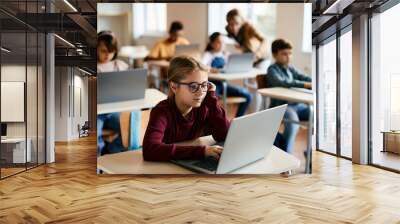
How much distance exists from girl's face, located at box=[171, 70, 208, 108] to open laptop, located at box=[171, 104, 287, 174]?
515 millimetres

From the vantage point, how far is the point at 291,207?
12.7 feet

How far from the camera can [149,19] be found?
5242 millimetres

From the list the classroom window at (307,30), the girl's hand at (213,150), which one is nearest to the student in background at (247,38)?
the classroom window at (307,30)

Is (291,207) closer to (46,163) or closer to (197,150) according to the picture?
(197,150)

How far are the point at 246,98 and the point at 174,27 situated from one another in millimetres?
1242

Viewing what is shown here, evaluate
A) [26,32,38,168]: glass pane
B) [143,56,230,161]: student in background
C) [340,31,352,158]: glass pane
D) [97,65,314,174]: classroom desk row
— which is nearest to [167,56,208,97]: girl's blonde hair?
[143,56,230,161]: student in background

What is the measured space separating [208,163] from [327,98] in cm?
392


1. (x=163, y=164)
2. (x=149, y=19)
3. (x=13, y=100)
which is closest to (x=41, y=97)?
(x=13, y=100)

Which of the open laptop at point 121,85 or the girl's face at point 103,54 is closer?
the open laptop at point 121,85

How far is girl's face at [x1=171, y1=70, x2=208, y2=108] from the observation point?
16.5ft

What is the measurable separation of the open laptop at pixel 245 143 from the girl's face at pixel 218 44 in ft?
3.00

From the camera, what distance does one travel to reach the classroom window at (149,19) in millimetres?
5246

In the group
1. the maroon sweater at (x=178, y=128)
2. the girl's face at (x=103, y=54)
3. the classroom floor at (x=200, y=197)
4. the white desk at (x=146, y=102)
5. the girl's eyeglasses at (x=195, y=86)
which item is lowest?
the classroom floor at (x=200, y=197)

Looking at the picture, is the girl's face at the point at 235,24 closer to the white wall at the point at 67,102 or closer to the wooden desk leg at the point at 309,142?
the wooden desk leg at the point at 309,142
